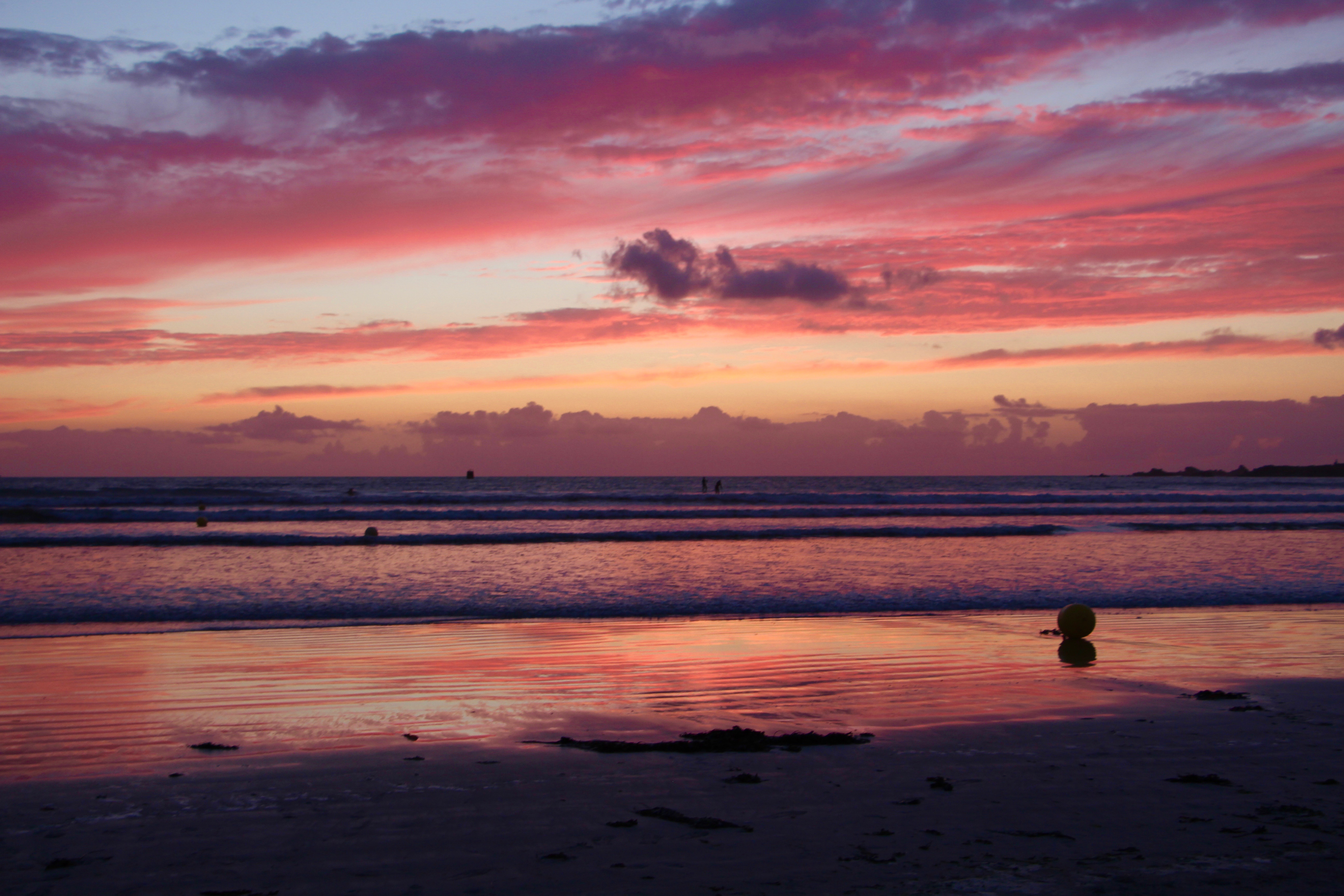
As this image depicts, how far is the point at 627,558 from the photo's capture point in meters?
23.4

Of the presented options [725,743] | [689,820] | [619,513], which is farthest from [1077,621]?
[619,513]

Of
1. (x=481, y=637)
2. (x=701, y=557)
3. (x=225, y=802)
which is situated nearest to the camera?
(x=225, y=802)

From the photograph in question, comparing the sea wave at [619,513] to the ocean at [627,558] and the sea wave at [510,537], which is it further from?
the sea wave at [510,537]

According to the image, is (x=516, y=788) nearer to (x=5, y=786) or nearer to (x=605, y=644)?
(x=5, y=786)

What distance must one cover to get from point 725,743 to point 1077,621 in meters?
7.15

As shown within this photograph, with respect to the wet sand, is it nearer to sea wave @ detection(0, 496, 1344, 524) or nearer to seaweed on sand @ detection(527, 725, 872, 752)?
seaweed on sand @ detection(527, 725, 872, 752)

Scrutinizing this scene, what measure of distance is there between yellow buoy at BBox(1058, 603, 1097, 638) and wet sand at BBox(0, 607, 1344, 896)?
126 centimetres

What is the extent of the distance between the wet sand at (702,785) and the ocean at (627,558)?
16.8 ft

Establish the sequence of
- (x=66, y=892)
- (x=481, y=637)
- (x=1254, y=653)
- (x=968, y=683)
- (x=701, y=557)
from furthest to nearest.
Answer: (x=701, y=557) < (x=481, y=637) < (x=1254, y=653) < (x=968, y=683) < (x=66, y=892)

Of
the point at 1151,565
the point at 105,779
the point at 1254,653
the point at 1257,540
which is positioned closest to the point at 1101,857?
the point at 105,779

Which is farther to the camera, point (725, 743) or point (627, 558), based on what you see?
point (627, 558)

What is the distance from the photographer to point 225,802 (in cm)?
554

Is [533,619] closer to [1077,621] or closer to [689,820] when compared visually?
[1077,621]

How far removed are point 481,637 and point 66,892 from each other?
7826 millimetres
